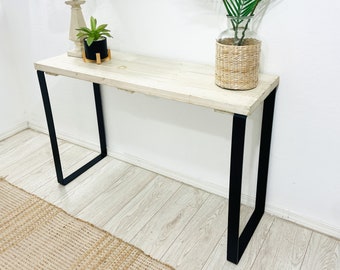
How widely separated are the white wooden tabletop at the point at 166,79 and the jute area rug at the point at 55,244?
668 mm

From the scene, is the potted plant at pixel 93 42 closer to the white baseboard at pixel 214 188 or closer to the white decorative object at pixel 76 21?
the white decorative object at pixel 76 21

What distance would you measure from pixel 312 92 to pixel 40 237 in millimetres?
1297

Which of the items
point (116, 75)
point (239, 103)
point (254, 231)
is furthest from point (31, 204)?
point (239, 103)

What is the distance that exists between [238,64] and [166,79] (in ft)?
0.98

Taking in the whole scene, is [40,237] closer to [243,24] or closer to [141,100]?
[141,100]

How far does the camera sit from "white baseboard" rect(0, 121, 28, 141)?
241 centimetres

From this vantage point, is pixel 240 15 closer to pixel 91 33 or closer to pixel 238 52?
pixel 238 52

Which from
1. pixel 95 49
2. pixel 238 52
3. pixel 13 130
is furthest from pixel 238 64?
pixel 13 130

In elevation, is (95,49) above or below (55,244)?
above

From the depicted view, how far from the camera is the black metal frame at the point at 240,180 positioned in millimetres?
1189

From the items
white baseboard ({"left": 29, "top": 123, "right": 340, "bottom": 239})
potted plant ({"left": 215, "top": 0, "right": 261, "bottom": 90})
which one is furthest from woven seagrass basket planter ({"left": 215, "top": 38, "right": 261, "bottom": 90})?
white baseboard ({"left": 29, "top": 123, "right": 340, "bottom": 239})

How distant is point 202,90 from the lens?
1.27m

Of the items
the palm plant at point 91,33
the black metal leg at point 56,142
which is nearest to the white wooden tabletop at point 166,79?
the palm plant at point 91,33

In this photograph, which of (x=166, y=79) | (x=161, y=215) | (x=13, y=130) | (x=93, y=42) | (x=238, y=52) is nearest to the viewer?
(x=238, y=52)
